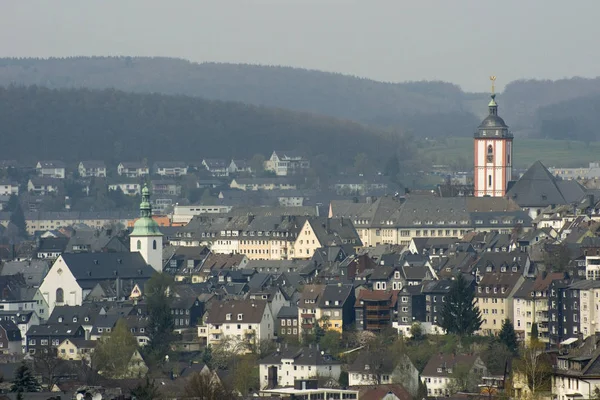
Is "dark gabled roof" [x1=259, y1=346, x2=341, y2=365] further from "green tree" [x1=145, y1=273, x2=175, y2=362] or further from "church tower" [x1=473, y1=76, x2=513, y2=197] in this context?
"church tower" [x1=473, y1=76, x2=513, y2=197]

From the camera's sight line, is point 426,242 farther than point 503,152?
No

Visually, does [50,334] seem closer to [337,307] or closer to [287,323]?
[287,323]

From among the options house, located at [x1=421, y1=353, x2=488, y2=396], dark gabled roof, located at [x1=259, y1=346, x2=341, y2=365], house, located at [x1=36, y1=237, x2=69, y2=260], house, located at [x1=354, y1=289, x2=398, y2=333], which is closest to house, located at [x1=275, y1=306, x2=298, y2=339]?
house, located at [x1=354, y1=289, x2=398, y2=333]

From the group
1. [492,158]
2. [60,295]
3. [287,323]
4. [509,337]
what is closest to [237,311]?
[287,323]

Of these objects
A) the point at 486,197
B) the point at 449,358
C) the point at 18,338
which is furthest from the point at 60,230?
the point at 449,358

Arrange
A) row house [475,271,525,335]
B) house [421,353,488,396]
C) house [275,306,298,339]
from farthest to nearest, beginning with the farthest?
house [275,306,298,339]
row house [475,271,525,335]
house [421,353,488,396]

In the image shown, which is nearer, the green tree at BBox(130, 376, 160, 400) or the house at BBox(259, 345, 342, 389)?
the green tree at BBox(130, 376, 160, 400)

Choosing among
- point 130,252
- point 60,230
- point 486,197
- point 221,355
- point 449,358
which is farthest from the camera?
point 60,230

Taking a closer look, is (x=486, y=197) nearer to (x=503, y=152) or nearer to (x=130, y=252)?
(x=503, y=152)
